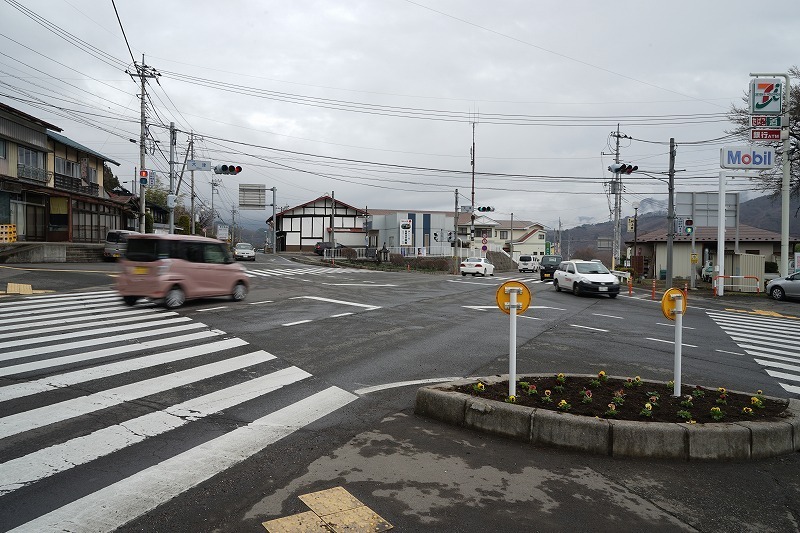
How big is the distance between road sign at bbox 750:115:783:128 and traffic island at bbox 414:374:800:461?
23402 millimetres

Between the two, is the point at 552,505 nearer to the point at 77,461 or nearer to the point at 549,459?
the point at 549,459

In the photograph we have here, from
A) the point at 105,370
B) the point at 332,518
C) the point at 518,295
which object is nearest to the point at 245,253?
the point at 105,370

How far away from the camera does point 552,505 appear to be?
12.2 ft

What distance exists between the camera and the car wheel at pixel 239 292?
1649 centimetres

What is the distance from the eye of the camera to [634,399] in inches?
225

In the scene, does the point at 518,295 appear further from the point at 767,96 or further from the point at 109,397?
the point at 767,96

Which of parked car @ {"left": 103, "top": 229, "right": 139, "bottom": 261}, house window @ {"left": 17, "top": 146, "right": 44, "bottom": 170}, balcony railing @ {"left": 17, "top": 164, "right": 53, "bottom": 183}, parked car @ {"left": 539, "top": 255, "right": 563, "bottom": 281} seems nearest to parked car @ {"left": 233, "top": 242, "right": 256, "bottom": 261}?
parked car @ {"left": 103, "top": 229, "right": 139, "bottom": 261}

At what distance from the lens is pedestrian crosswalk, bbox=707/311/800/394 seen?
8891mm

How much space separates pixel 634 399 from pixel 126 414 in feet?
18.5

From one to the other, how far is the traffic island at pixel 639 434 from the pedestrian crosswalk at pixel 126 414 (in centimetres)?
202

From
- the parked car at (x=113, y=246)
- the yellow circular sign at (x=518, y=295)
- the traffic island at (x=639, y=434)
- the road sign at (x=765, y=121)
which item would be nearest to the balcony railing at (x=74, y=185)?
the parked car at (x=113, y=246)

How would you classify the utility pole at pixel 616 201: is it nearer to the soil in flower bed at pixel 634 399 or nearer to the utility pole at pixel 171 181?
the utility pole at pixel 171 181

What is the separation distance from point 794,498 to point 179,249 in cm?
1394

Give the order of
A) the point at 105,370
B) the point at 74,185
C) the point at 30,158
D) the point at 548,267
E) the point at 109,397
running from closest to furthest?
the point at 109,397 < the point at 105,370 < the point at 30,158 < the point at 548,267 < the point at 74,185
